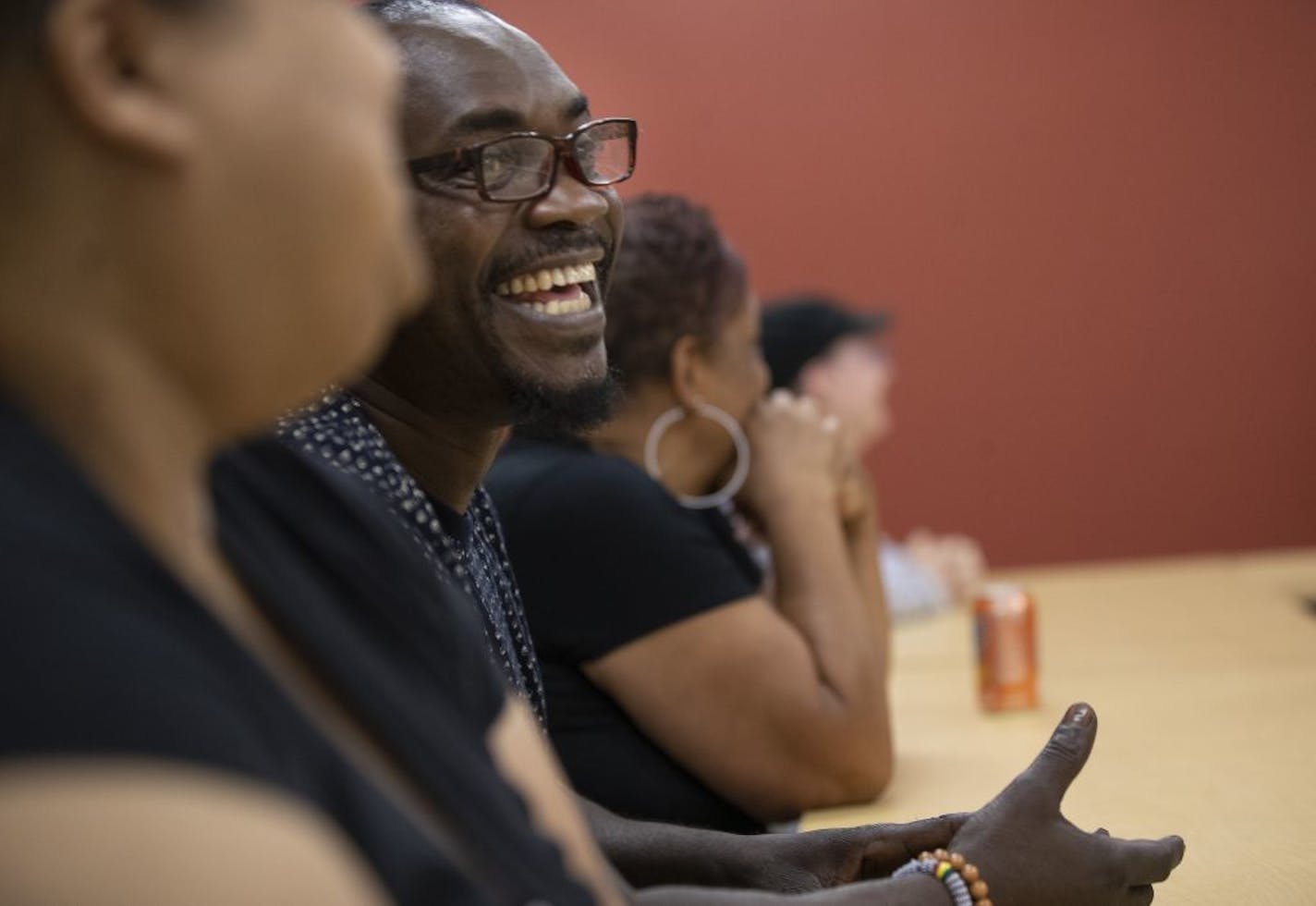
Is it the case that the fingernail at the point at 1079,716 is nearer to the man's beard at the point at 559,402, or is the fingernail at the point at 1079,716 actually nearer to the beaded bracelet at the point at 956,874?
the beaded bracelet at the point at 956,874

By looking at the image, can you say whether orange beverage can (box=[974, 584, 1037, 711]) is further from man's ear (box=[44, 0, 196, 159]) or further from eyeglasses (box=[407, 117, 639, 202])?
man's ear (box=[44, 0, 196, 159])

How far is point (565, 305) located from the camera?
124 centimetres

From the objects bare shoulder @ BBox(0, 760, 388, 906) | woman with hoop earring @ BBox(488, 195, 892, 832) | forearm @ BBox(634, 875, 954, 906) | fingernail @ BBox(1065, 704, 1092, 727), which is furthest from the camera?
woman with hoop earring @ BBox(488, 195, 892, 832)

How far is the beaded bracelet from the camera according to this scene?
97 cm

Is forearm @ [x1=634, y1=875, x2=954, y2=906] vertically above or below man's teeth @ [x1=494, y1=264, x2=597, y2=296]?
below

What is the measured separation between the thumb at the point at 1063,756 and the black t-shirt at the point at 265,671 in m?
0.49

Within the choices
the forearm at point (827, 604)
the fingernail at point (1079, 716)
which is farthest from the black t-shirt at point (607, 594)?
the fingernail at point (1079, 716)

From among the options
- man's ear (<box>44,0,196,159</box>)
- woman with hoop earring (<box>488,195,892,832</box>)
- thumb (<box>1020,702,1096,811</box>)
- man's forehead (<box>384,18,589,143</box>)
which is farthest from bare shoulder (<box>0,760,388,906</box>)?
woman with hoop earring (<box>488,195,892,832</box>)

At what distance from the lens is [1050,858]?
40.2 inches

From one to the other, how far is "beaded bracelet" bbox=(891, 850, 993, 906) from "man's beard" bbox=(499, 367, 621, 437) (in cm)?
43

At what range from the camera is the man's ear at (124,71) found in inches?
17.8

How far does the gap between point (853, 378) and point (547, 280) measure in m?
1.76

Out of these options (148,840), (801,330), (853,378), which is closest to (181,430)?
(148,840)

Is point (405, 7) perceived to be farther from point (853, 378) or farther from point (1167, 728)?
point (853, 378)
